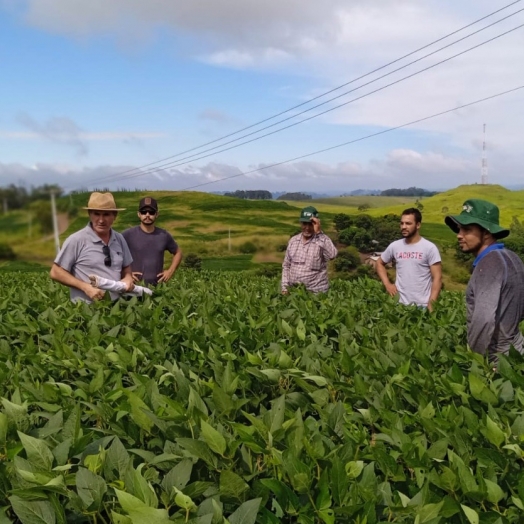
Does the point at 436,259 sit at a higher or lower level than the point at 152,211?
lower

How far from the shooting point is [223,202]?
46.7m

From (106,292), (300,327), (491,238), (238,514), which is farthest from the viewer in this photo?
(106,292)

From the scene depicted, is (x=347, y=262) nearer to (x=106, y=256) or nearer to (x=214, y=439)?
(x=106, y=256)

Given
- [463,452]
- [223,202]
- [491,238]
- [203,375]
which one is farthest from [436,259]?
[223,202]

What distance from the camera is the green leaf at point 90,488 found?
5.94 feet

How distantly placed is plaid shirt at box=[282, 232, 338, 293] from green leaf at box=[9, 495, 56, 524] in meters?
6.03

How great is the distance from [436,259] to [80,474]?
582cm

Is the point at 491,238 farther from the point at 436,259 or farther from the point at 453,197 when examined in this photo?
the point at 453,197

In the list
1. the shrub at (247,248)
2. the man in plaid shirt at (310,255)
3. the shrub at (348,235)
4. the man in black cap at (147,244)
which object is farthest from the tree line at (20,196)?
the shrub at (348,235)

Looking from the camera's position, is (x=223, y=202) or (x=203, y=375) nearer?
(x=203, y=375)

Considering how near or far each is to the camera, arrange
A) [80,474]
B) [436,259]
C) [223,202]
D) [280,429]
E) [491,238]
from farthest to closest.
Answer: [223,202] < [436,259] < [491,238] < [280,429] < [80,474]

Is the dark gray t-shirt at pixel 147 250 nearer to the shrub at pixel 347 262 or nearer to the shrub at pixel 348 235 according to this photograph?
the shrub at pixel 347 262

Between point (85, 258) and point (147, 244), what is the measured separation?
184 cm

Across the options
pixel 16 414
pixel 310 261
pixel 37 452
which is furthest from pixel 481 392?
pixel 310 261
